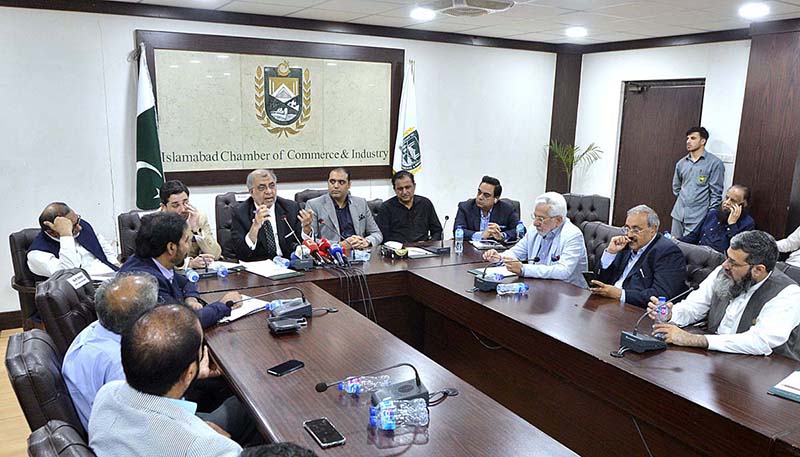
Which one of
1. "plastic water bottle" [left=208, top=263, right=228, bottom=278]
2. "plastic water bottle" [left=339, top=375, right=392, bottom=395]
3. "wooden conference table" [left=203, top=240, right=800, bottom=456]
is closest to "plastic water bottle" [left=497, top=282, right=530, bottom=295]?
"wooden conference table" [left=203, top=240, right=800, bottom=456]

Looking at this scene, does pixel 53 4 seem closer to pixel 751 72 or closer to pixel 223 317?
pixel 223 317

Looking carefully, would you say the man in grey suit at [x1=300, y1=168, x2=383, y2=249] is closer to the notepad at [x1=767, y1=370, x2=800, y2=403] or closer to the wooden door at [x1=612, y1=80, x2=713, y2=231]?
the notepad at [x1=767, y1=370, x2=800, y2=403]

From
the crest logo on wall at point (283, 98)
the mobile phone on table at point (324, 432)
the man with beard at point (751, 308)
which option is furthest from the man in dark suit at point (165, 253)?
the crest logo on wall at point (283, 98)

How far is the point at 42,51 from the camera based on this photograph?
416cm

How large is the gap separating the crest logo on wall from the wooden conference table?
2.09 meters

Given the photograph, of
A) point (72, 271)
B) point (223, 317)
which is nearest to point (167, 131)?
point (72, 271)

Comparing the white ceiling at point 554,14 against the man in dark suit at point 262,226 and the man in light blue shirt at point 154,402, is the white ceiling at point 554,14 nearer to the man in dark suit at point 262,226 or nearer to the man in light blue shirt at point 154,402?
the man in dark suit at point 262,226

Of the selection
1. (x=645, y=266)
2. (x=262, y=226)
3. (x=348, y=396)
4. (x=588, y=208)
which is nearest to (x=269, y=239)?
(x=262, y=226)

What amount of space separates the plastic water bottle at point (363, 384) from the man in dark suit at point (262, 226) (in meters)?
1.90

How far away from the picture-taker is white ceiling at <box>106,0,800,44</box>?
13.5 ft

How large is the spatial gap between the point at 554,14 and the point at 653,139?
7.04ft

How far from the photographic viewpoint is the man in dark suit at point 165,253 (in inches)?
92.3

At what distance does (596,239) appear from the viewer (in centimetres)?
387

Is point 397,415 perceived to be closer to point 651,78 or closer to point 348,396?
point 348,396
